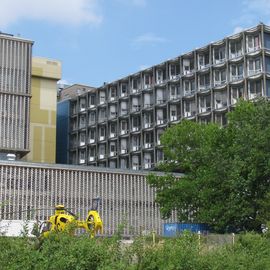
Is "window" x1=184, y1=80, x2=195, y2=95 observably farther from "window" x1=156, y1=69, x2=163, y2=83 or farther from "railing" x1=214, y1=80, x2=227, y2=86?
"window" x1=156, y1=69, x2=163, y2=83

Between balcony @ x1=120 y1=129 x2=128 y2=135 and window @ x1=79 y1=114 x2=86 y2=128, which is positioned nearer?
balcony @ x1=120 y1=129 x2=128 y2=135

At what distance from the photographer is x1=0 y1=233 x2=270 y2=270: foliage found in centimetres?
1254

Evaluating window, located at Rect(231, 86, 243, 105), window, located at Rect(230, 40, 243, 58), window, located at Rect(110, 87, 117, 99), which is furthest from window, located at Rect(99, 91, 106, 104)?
window, located at Rect(231, 86, 243, 105)

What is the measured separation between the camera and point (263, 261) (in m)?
15.7

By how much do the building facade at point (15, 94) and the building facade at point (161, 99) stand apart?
16760 millimetres

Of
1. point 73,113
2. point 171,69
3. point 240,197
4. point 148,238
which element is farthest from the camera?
point 73,113

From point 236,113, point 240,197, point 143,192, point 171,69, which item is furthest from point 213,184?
point 171,69

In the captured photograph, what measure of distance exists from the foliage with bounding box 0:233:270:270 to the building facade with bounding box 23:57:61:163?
77.0m

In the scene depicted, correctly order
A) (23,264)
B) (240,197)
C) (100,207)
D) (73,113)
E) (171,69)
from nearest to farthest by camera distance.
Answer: (23,264) → (240,197) → (100,207) → (171,69) → (73,113)

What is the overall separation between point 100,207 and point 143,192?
14.9 feet

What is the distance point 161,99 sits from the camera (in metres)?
85.9

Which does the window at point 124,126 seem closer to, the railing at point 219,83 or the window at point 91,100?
the window at point 91,100

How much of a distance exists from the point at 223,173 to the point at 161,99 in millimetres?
43569

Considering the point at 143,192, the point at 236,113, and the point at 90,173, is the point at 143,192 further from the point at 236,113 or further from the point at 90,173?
the point at 236,113
